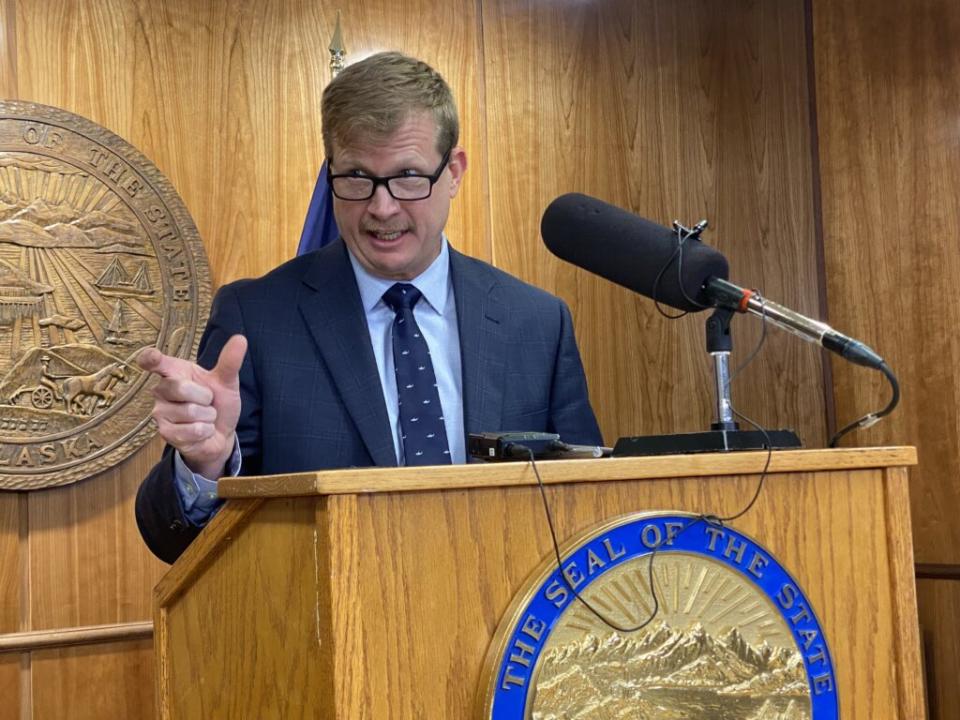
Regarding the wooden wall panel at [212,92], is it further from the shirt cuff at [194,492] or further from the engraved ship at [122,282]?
the shirt cuff at [194,492]

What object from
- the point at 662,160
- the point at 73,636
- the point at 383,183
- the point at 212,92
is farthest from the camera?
the point at 662,160

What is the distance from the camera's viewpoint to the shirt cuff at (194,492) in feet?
5.51

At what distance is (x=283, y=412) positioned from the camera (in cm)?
198

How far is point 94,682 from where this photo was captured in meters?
3.21

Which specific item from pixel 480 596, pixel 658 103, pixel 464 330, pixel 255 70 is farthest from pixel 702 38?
pixel 480 596

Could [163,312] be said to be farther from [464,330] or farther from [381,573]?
[381,573]

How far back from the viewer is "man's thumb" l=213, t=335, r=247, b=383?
1.43 meters

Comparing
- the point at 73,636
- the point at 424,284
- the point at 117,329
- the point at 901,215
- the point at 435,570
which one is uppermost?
the point at 901,215

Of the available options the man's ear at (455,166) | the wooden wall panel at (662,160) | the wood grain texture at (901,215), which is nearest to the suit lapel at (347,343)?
the man's ear at (455,166)

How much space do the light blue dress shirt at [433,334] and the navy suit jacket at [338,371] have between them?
0.03 m

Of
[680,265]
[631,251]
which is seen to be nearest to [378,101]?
[631,251]

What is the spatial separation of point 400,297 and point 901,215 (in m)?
2.20

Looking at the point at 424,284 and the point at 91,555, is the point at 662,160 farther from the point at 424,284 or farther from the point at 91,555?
the point at 91,555

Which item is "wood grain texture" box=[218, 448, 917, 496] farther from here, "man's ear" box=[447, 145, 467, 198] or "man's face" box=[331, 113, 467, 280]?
"man's ear" box=[447, 145, 467, 198]
